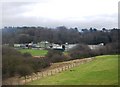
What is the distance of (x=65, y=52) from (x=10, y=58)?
18.1 m

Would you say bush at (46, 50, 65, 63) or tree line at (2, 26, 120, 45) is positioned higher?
tree line at (2, 26, 120, 45)

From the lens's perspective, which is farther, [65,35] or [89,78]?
[65,35]

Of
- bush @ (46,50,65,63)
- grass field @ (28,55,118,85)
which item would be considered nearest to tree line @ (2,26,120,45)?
bush @ (46,50,65,63)

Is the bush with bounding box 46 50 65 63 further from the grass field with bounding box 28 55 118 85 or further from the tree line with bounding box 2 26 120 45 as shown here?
the grass field with bounding box 28 55 118 85

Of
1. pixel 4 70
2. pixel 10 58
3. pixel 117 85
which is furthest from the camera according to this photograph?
pixel 10 58

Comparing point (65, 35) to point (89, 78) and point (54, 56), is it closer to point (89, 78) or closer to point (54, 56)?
point (54, 56)

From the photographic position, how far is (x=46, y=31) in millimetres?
34094

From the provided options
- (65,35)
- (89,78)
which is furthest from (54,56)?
(89,78)

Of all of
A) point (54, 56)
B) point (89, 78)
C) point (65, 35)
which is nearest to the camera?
point (89, 78)

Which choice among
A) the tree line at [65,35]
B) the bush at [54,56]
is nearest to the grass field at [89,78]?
the bush at [54,56]

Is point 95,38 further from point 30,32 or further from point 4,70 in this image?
point 4,70

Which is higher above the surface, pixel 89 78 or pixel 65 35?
pixel 65 35

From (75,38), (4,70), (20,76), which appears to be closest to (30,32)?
(75,38)

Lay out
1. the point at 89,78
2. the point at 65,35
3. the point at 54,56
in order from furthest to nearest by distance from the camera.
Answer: the point at 65,35, the point at 54,56, the point at 89,78
